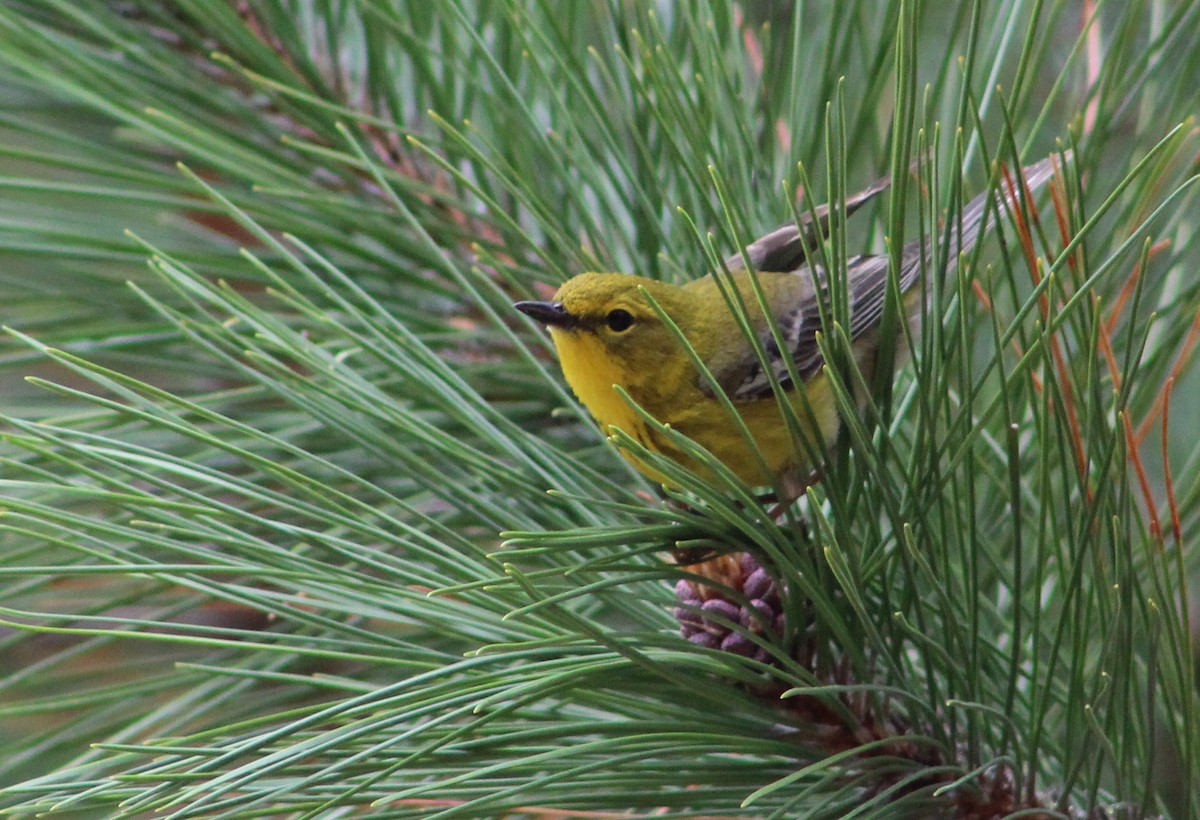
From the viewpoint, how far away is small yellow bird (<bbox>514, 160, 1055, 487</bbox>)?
1.13 metres

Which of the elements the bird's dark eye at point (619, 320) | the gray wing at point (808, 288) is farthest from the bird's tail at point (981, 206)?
the bird's dark eye at point (619, 320)

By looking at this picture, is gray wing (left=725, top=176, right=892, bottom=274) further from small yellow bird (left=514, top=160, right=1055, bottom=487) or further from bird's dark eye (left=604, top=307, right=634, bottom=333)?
bird's dark eye (left=604, top=307, right=634, bottom=333)

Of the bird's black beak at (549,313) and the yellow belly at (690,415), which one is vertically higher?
the bird's black beak at (549,313)

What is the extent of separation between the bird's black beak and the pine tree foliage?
0.02 m

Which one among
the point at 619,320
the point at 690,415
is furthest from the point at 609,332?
the point at 690,415

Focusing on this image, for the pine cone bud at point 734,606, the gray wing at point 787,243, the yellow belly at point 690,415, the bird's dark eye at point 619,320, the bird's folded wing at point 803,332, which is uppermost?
the gray wing at point 787,243

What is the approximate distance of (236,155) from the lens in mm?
1250

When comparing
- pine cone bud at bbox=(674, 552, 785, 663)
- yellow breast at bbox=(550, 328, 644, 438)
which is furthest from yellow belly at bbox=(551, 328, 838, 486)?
pine cone bud at bbox=(674, 552, 785, 663)

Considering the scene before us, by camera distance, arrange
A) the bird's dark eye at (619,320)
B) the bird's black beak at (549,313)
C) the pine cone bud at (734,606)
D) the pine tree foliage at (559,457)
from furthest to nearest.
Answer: the bird's dark eye at (619,320), the bird's black beak at (549,313), the pine cone bud at (734,606), the pine tree foliage at (559,457)

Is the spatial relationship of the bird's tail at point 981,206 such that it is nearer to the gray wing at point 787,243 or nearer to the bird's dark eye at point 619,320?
the gray wing at point 787,243

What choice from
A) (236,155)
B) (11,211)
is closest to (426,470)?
(236,155)

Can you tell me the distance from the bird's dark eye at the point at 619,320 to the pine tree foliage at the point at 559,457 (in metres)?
0.07

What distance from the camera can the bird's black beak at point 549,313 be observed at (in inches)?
43.5

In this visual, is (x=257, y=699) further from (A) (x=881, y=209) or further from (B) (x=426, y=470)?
(A) (x=881, y=209)
